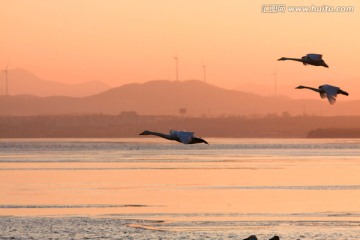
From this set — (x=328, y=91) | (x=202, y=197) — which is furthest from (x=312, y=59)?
(x=202, y=197)

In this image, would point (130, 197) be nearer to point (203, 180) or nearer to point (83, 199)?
point (83, 199)

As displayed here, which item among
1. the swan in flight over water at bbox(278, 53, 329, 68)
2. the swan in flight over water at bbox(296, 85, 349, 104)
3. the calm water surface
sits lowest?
the calm water surface

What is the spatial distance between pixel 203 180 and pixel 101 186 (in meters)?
9.24

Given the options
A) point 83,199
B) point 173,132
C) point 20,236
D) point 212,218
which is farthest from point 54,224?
point 173,132

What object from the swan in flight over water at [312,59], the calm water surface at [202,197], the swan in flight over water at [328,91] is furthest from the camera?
the calm water surface at [202,197]

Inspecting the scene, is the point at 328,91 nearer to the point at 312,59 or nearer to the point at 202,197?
the point at 312,59

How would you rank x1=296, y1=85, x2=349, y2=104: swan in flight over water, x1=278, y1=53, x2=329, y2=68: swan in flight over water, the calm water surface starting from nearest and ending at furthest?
x1=296, y1=85, x2=349, y2=104: swan in flight over water < x1=278, y1=53, x2=329, y2=68: swan in flight over water < the calm water surface

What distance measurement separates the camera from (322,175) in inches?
3056

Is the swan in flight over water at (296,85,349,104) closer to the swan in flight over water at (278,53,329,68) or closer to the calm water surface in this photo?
the swan in flight over water at (278,53,329,68)

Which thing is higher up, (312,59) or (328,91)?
(312,59)

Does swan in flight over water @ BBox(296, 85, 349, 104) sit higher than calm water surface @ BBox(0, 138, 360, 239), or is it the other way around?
swan in flight over water @ BBox(296, 85, 349, 104)

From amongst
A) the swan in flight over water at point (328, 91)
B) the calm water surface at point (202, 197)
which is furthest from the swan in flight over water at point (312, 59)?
the calm water surface at point (202, 197)

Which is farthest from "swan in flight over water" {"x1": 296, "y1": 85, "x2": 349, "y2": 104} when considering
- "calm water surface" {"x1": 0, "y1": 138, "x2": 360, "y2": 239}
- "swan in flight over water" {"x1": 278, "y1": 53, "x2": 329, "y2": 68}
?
"calm water surface" {"x1": 0, "y1": 138, "x2": 360, "y2": 239}

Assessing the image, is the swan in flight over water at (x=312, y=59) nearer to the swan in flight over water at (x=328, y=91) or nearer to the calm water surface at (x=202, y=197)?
the swan in flight over water at (x=328, y=91)
